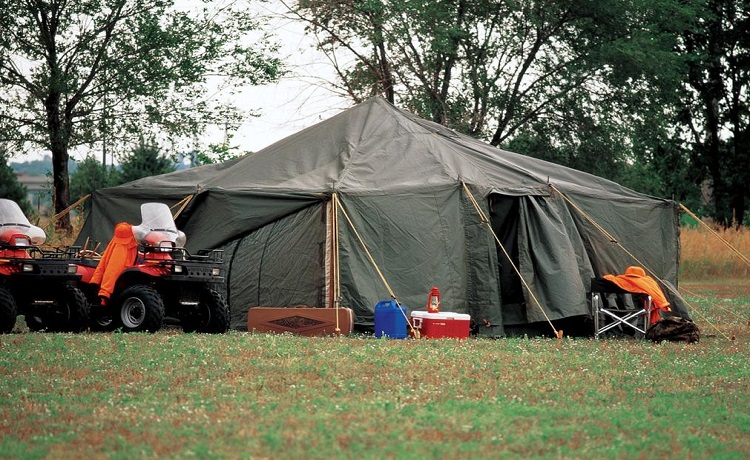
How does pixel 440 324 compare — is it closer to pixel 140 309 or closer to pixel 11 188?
pixel 140 309

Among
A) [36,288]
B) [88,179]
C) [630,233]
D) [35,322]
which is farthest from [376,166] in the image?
[88,179]

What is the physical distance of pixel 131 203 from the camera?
15539 mm

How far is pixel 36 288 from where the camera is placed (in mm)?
12953

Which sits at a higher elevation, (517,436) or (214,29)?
(214,29)

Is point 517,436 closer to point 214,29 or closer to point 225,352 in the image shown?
point 225,352

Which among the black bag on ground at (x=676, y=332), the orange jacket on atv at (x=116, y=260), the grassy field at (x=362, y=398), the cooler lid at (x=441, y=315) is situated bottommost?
the grassy field at (x=362, y=398)

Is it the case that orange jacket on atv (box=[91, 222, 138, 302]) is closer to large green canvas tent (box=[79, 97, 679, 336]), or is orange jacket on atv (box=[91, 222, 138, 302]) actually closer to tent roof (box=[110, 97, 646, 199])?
large green canvas tent (box=[79, 97, 679, 336])

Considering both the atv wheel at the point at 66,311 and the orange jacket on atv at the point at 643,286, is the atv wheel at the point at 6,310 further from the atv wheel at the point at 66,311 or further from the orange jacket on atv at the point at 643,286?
the orange jacket on atv at the point at 643,286

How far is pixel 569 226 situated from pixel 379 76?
1483cm

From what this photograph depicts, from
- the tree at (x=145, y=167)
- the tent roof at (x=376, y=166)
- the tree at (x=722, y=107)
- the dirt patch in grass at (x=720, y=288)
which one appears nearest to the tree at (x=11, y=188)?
the tree at (x=145, y=167)

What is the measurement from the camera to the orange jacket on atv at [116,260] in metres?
12.9

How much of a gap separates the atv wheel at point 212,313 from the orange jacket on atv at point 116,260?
0.92 metres

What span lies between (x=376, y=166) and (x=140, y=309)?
373 centimetres

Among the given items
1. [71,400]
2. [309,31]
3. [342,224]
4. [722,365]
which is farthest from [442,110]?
[71,400]
